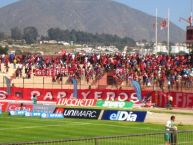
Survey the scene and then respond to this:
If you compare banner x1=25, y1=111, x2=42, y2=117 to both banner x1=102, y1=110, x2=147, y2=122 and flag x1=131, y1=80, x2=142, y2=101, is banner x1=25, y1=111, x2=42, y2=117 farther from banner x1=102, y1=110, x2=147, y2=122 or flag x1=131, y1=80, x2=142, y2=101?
flag x1=131, y1=80, x2=142, y2=101

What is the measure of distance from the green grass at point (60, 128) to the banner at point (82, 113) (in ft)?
3.39

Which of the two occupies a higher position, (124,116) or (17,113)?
(124,116)

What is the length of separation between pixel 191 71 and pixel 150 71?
4.51 m

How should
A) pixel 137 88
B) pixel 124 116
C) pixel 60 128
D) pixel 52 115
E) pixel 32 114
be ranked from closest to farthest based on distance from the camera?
pixel 60 128, pixel 124 116, pixel 52 115, pixel 32 114, pixel 137 88

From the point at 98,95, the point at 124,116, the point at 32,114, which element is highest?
the point at 98,95

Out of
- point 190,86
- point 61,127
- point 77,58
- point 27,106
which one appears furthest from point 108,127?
point 77,58

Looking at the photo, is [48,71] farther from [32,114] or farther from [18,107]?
[32,114]

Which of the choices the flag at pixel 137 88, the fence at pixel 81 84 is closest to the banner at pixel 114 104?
the flag at pixel 137 88

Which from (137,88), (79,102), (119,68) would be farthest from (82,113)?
(119,68)

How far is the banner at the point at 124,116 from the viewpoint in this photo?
144 feet

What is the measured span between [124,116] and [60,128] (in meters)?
6.68

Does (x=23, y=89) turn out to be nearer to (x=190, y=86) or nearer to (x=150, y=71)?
(x=150, y=71)

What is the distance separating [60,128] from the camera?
39.3m

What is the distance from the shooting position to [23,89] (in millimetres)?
63312
